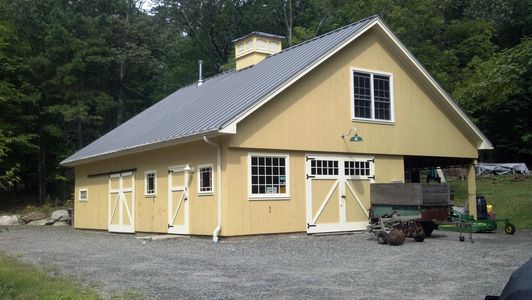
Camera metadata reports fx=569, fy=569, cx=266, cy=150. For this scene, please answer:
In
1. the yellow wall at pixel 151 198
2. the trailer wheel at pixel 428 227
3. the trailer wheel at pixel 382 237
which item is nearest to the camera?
the trailer wheel at pixel 382 237

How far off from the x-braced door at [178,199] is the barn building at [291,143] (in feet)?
0.10

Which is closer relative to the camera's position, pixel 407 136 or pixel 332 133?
pixel 332 133

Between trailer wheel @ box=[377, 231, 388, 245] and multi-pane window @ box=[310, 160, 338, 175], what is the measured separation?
3.03m

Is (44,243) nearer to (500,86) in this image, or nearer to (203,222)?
(203,222)

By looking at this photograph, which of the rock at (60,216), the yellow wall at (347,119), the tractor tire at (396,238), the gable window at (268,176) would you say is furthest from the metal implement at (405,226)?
the rock at (60,216)

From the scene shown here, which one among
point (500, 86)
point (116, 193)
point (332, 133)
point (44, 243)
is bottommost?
point (44, 243)

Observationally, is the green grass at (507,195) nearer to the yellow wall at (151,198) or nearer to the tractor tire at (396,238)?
the tractor tire at (396,238)

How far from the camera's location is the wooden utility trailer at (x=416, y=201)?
14344 millimetres

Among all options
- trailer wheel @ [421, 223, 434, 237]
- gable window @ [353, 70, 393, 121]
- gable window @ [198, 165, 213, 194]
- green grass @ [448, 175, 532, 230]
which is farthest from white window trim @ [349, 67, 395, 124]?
green grass @ [448, 175, 532, 230]

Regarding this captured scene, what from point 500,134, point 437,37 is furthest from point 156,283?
point 500,134

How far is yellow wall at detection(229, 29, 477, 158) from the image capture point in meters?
15.0

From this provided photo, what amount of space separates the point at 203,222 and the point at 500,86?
9396mm

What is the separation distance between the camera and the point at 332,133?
16312 millimetres

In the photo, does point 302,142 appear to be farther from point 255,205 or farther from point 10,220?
point 10,220
